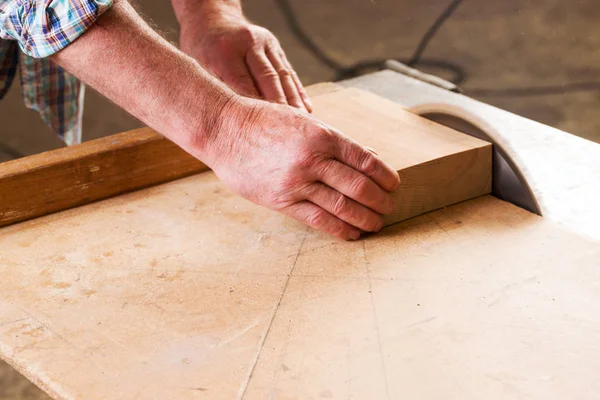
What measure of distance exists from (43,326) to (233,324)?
0.25 m

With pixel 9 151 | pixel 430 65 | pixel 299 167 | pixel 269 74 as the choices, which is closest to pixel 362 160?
pixel 299 167

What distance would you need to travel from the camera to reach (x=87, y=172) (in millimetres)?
1220

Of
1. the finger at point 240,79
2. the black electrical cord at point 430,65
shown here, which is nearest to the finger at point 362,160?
the finger at point 240,79

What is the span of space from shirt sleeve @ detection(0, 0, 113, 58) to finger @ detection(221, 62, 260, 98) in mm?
367

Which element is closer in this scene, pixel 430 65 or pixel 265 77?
pixel 265 77

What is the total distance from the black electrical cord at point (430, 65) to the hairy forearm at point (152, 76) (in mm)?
2063

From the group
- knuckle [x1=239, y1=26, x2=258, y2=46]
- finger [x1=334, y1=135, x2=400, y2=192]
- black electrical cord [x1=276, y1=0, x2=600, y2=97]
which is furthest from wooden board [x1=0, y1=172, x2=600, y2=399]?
black electrical cord [x1=276, y1=0, x2=600, y2=97]

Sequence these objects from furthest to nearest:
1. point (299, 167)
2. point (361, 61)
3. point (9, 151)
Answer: point (361, 61) < point (9, 151) < point (299, 167)

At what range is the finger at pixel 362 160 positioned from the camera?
42.0 inches

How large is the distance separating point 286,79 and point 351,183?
0.43 meters

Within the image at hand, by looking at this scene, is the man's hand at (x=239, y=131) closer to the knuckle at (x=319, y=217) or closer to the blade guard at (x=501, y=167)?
the knuckle at (x=319, y=217)

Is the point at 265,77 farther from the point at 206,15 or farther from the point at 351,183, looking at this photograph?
the point at 351,183

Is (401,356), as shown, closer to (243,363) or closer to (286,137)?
(243,363)

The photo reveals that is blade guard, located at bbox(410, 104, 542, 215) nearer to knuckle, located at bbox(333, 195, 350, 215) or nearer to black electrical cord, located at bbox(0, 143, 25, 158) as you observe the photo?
knuckle, located at bbox(333, 195, 350, 215)
